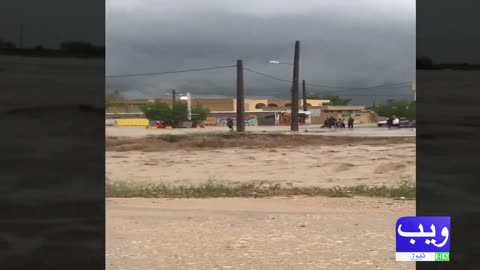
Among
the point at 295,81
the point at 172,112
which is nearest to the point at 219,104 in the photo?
the point at 172,112

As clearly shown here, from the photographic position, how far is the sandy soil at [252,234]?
182 inches

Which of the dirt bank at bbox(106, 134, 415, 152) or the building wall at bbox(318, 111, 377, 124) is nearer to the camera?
the dirt bank at bbox(106, 134, 415, 152)

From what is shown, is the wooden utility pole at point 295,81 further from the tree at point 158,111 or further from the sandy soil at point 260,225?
the tree at point 158,111

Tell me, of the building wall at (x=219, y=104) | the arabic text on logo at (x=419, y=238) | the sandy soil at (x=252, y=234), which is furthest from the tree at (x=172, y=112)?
the arabic text on logo at (x=419, y=238)

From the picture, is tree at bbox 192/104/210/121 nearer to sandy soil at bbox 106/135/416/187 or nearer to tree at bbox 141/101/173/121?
tree at bbox 141/101/173/121

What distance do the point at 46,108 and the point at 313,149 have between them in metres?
17.8

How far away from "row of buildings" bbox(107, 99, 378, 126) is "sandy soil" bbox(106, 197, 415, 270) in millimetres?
53080

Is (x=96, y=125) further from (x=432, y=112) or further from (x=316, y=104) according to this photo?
(x=316, y=104)

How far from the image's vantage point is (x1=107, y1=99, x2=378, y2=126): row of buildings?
2465 inches

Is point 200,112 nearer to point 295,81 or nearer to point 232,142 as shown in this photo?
point 295,81

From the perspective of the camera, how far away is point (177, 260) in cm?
466

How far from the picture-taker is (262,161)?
17.2m

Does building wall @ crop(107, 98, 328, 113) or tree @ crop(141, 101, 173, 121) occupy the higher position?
building wall @ crop(107, 98, 328, 113)

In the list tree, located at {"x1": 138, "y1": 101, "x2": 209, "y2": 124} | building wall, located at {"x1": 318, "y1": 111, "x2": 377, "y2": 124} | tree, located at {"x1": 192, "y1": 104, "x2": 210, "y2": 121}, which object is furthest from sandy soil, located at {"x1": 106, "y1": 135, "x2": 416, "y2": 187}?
building wall, located at {"x1": 318, "y1": 111, "x2": 377, "y2": 124}
